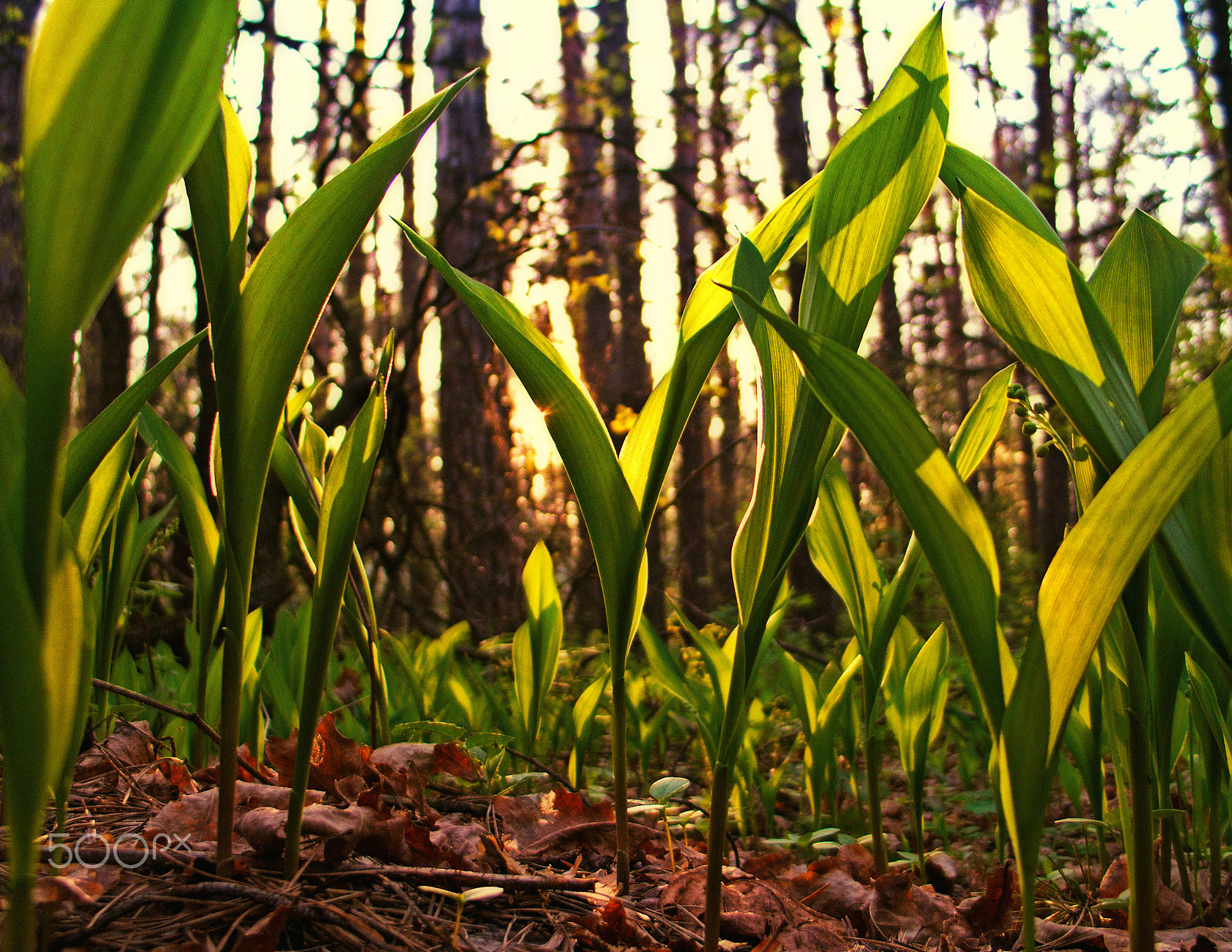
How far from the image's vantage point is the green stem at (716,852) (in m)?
0.71

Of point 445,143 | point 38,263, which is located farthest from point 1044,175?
point 38,263

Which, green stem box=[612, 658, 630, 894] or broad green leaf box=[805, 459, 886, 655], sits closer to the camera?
green stem box=[612, 658, 630, 894]

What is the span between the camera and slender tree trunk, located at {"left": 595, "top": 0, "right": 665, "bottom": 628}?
5.43 metres

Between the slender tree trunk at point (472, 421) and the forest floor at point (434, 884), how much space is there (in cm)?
313

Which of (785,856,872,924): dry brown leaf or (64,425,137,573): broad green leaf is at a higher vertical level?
(64,425,137,573): broad green leaf

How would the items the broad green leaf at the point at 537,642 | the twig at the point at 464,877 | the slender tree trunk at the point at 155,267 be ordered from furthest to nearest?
the slender tree trunk at the point at 155,267 < the broad green leaf at the point at 537,642 < the twig at the point at 464,877

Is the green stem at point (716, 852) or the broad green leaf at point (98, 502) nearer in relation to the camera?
the green stem at point (716, 852)

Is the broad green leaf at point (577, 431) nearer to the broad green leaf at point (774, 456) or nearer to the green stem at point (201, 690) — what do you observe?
the broad green leaf at point (774, 456)

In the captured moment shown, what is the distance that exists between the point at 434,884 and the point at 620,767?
8.4 inches

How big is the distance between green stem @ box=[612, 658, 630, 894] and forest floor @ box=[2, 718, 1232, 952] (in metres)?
0.03

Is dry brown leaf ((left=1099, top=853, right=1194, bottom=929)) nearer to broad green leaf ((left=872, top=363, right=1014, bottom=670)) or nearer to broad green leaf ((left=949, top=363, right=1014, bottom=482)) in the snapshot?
broad green leaf ((left=872, top=363, right=1014, bottom=670))

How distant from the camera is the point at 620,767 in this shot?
86 centimetres

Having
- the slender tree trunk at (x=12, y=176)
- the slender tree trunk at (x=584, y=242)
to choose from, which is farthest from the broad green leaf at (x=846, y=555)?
the slender tree trunk at (x=12, y=176)

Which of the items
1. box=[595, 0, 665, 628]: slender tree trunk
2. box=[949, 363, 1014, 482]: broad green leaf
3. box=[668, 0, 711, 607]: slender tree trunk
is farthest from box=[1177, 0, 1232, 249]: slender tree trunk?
box=[949, 363, 1014, 482]: broad green leaf
